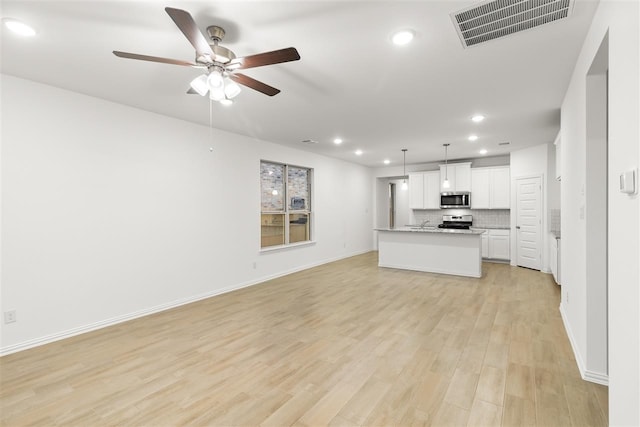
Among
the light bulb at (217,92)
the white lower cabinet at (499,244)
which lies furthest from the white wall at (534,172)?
the light bulb at (217,92)

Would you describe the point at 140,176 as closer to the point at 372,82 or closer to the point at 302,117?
the point at 302,117

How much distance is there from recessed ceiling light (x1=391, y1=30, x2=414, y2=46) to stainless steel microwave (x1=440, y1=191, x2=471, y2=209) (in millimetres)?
6438

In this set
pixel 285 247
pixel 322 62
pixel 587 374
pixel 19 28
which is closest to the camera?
pixel 19 28

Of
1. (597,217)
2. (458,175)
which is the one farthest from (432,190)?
(597,217)

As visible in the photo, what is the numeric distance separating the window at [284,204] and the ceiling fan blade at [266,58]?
3882 millimetres

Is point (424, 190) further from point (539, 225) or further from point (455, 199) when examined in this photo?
point (539, 225)

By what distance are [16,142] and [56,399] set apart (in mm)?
2512

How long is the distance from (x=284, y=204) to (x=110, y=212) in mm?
3394

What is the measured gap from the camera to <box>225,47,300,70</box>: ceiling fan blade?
1.95m

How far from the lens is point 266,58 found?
→ 2053 mm
